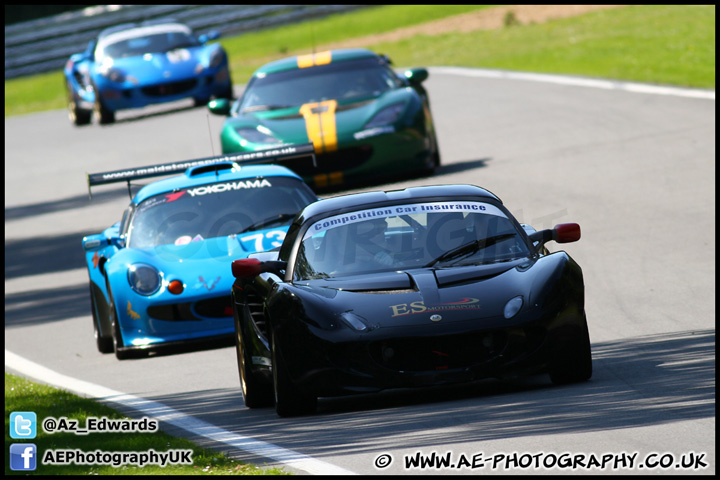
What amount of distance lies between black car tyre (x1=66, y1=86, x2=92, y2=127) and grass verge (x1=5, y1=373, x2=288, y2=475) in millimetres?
18514

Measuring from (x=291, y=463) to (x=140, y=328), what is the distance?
466 centimetres

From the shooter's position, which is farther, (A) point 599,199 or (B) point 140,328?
(A) point 599,199

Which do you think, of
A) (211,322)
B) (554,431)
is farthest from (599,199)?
(554,431)

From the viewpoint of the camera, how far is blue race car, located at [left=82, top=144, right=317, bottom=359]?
1080 centimetres

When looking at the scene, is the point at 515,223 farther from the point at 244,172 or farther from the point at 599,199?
the point at 599,199

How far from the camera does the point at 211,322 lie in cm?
1079

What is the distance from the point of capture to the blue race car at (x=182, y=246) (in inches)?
425

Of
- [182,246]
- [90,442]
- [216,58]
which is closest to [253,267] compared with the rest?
[90,442]

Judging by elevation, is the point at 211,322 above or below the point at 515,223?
below

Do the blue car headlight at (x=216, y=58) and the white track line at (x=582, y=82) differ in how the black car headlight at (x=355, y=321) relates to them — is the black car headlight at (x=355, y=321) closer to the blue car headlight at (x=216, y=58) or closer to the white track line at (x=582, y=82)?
the white track line at (x=582, y=82)

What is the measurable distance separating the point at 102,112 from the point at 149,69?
1870 mm

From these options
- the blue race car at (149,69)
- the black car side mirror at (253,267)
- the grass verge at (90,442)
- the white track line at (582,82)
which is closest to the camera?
the grass verge at (90,442)

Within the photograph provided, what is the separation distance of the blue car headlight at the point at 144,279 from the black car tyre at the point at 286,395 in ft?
10.8

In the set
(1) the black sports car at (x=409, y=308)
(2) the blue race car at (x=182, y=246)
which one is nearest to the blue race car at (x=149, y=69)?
(2) the blue race car at (x=182, y=246)
